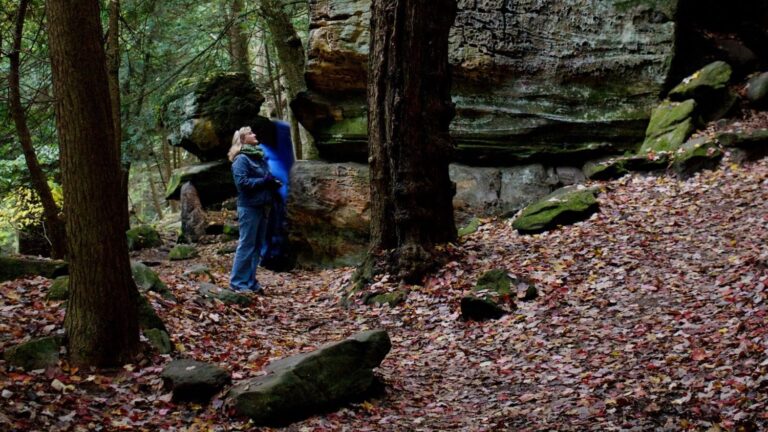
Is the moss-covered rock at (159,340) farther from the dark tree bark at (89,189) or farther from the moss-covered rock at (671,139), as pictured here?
the moss-covered rock at (671,139)

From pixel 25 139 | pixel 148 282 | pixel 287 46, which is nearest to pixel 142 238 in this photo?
pixel 287 46

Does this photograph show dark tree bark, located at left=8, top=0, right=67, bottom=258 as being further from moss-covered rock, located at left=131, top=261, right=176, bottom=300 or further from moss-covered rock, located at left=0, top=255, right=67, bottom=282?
moss-covered rock, located at left=131, top=261, right=176, bottom=300

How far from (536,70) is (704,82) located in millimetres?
3038

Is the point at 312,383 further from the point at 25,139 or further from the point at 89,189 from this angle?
the point at 25,139

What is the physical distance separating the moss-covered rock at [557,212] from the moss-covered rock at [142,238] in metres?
9.23

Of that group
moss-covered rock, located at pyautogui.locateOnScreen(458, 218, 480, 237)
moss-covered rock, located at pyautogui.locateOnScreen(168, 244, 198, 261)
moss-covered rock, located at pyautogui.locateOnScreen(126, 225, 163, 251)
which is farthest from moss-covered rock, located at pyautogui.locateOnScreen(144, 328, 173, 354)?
moss-covered rock, located at pyautogui.locateOnScreen(126, 225, 163, 251)

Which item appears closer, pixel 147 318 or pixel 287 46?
pixel 147 318

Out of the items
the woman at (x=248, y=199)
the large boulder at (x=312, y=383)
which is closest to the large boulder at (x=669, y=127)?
the woman at (x=248, y=199)

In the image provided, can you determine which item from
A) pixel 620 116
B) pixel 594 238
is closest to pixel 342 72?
pixel 620 116

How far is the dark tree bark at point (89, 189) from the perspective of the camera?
17.1 ft

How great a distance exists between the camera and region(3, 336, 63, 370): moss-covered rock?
17.4 ft

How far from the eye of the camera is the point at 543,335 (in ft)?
22.4

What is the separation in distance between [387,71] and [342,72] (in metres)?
4.56

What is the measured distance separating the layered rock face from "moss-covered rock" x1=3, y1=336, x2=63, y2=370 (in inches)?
328
